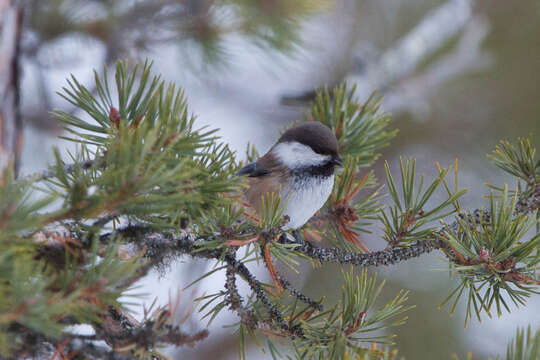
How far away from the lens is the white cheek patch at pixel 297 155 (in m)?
1.54

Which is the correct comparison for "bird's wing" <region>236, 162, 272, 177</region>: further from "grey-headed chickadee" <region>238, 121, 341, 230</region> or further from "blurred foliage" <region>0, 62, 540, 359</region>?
"blurred foliage" <region>0, 62, 540, 359</region>

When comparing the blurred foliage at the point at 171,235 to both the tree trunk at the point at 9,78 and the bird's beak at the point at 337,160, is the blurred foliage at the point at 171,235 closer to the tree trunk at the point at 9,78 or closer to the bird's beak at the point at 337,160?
the bird's beak at the point at 337,160

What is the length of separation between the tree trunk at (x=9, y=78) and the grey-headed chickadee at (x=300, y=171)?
767 mm

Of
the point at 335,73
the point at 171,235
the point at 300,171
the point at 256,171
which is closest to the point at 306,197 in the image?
the point at 300,171

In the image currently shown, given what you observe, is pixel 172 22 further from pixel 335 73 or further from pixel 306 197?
pixel 335 73

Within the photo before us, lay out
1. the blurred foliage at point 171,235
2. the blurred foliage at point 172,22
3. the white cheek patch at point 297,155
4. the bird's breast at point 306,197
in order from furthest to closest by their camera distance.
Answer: the blurred foliage at point 172,22, the white cheek patch at point 297,155, the bird's breast at point 306,197, the blurred foliage at point 171,235

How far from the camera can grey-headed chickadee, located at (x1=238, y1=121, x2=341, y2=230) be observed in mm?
1403

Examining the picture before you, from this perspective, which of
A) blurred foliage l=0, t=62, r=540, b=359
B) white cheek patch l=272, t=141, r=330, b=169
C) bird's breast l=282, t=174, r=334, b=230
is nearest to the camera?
blurred foliage l=0, t=62, r=540, b=359

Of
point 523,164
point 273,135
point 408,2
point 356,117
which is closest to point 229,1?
point 356,117

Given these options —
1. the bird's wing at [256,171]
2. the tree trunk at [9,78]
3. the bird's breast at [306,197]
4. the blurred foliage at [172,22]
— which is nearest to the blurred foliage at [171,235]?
the bird's breast at [306,197]

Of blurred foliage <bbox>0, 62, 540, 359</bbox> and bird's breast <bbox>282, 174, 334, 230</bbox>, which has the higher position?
bird's breast <bbox>282, 174, 334, 230</bbox>

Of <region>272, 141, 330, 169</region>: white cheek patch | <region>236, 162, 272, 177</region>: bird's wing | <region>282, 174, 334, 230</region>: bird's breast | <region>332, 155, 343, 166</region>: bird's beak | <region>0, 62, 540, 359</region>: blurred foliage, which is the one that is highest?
<region>272, 141, 330, 169</region>: white cheek patch

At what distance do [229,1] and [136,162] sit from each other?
1362 millimetres

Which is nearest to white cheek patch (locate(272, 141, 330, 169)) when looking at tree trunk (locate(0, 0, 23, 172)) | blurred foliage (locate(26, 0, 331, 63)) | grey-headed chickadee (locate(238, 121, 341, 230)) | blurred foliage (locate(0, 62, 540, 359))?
grey-headed chickadee (locate(238, 121, 341, 230))
